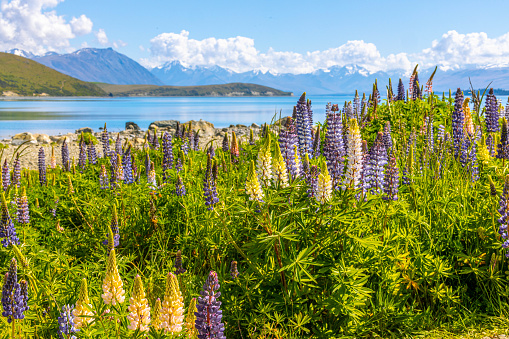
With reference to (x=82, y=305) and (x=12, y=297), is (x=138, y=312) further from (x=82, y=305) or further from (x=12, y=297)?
(x=12, y=297)

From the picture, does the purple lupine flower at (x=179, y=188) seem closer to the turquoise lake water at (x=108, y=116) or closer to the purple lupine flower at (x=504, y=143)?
the turquoise lake water at (x=108, y=116)

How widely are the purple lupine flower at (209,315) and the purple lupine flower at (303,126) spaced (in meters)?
3.46

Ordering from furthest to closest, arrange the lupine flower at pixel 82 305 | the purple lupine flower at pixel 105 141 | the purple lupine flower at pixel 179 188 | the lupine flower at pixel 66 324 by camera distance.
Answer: the purple lupine flower at pixel 105 141 < the purple lupine flower at pixel 179 188 < the lupine flower at pixel 66 324 < the lupine flower at pixel 82 305

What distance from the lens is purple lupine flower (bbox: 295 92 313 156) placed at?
580 cm

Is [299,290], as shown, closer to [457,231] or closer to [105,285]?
[105,285]

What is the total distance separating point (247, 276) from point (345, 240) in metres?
0.93

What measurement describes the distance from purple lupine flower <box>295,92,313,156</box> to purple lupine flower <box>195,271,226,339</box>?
3.46m

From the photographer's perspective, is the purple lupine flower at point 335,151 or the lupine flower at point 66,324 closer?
the lupine flower at point 66,324

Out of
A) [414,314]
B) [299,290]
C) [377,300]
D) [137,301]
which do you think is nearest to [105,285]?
[137,301]

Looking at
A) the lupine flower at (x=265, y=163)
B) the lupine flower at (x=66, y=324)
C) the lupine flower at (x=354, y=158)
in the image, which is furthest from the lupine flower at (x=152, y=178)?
the lupine flower at (x=354, y=158)

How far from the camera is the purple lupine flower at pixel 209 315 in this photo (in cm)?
261

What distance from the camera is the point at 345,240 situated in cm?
336

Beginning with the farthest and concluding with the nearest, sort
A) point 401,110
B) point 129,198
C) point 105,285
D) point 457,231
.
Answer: point 401,110 → point 129,198 → point 457,231 → point 105,285

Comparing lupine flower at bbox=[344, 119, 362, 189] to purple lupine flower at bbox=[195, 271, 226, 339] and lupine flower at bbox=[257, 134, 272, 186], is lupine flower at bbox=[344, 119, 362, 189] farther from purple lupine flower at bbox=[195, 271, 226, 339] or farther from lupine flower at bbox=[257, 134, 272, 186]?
purple lupine flower at bbox=[195, 271, 226, 339]
